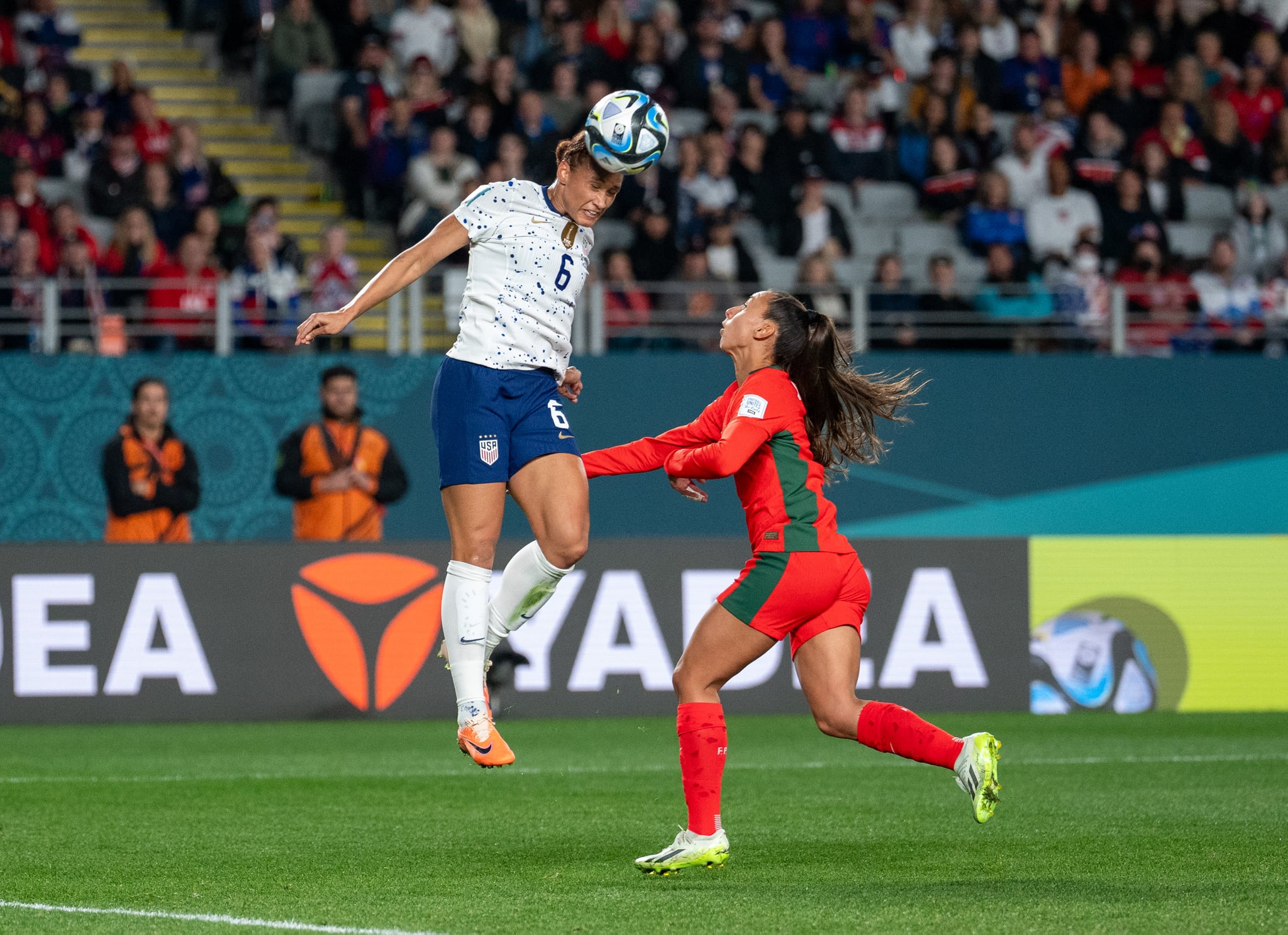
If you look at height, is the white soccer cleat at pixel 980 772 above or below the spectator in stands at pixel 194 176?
below

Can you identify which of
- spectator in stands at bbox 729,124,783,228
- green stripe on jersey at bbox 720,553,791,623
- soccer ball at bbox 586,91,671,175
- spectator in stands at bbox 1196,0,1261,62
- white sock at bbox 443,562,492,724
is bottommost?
white sock at bbox 443,562,492,724

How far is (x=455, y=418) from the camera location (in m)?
6.18

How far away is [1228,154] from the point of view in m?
17.7

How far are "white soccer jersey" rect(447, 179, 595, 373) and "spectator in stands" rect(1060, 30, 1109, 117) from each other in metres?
13.1

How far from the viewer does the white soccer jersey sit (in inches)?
245

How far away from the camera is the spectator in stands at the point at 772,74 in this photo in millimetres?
17281

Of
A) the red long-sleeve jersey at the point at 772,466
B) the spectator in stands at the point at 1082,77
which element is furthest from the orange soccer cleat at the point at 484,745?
the spectator in stands at the point at 1082,77

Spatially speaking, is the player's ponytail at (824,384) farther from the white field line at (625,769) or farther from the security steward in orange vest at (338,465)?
the security steward in orange vest at (338,465)

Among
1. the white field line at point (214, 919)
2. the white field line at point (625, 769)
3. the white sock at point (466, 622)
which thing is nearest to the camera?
the white field line at point (214, 919)

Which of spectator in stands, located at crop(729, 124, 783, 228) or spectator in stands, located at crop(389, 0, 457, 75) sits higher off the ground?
spectator in stands, located at crop(389, 0, 457, 75)

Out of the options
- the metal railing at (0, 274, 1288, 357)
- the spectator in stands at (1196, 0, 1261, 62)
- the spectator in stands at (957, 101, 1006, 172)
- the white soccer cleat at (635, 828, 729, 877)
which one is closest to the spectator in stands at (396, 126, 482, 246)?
the metal railing at (0, 274, 1288, 357)

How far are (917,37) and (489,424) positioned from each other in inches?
508

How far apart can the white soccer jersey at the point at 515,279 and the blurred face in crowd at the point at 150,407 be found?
561 centimetres

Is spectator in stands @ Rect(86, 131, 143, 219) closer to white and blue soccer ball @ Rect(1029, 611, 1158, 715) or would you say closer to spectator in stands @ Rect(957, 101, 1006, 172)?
spectator in stands @ Rect(957, 101, 1006, 172)
